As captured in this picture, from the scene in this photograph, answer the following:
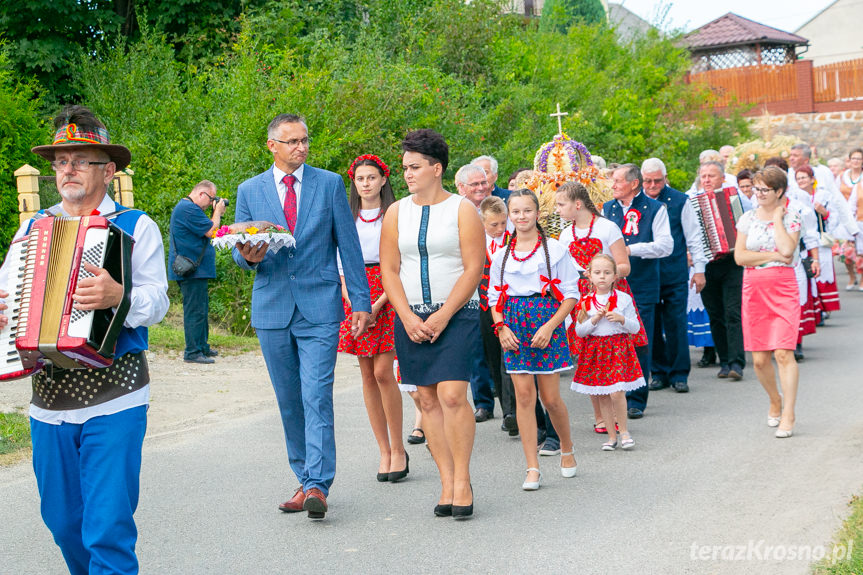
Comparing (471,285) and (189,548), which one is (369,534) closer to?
(189,548)

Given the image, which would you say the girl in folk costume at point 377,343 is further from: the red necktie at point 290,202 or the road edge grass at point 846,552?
the road edge grass at point 846,552

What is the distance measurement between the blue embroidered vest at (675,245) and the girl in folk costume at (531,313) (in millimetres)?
3894

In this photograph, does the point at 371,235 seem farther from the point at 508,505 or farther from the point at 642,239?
the point at 642,239

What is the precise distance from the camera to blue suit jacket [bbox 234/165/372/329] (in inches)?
252

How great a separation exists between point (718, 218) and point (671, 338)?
1.50 m

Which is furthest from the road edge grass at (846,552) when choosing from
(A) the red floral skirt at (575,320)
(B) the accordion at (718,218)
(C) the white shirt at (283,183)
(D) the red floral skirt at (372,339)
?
(B) the accordion at (718,218)

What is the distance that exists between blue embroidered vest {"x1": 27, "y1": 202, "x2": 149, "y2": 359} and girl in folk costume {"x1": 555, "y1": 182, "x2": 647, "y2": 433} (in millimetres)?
4653

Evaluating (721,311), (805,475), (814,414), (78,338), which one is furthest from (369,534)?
(721,311)

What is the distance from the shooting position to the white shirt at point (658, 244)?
986cm

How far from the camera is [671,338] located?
1077 cm

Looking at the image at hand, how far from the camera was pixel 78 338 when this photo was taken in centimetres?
410

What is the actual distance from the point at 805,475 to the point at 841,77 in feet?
108

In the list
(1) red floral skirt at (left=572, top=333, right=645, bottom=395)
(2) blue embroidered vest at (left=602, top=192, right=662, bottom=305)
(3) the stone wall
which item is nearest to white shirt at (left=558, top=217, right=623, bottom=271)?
(1) red floral skirt at (left=572, top=333, right=645, bottom=395)

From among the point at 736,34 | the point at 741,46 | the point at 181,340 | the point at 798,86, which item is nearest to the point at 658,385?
the point at 181,340
